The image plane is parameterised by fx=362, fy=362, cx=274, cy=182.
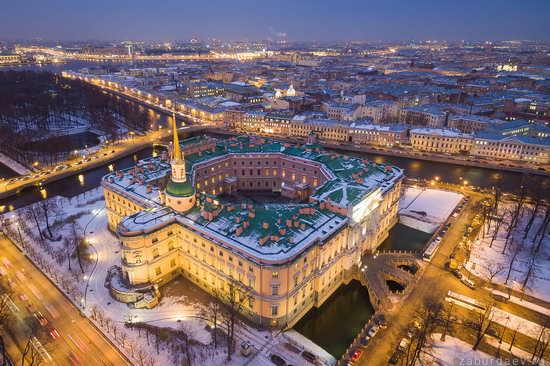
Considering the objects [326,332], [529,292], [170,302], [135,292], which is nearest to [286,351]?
[326,332]

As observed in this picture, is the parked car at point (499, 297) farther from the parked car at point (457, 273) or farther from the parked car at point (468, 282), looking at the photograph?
the parked car at point (457, 273)

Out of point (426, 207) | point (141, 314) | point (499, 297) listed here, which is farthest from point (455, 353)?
point (426, 207)

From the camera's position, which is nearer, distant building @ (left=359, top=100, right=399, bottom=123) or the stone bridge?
the stone bridge

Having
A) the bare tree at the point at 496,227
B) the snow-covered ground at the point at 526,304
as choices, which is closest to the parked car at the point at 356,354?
the snow-covered ground at the point at 526,304

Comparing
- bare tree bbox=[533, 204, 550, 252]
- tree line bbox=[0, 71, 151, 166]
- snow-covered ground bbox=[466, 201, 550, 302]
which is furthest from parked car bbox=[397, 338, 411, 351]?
tree line bbox=[0, 71, 151, 166]

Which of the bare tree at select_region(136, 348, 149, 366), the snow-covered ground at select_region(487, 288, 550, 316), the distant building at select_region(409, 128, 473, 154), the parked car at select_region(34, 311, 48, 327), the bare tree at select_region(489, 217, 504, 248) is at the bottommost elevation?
the parked car at select_region(34, 311, 48, 327)

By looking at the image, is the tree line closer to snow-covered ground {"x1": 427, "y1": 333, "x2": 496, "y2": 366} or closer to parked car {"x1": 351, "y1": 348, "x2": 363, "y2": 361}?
parked car {"x1": 351, "y1": 348, "x2": 363, "y2": 361}
